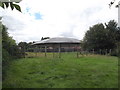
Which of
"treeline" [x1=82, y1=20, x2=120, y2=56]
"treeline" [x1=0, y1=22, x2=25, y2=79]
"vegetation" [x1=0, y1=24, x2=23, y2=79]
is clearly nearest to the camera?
"treeline" [x1=0, y1=22, x2=25, y2=79]

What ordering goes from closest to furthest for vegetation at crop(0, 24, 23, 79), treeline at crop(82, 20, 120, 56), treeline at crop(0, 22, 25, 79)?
treeline at crop(0, 22, 25, 79) → vegetation at crop(0, 24, 23, 79) → treeline at crop(82, 20, 120, 56)

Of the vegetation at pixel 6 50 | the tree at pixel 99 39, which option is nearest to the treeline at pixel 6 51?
the vegetation at pixel 6 50

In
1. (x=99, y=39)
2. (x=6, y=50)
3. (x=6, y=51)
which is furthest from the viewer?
(x=99, y=39)

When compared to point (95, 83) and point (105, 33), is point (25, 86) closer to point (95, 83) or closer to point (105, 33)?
point (95, 83)

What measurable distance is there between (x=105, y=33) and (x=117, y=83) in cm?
2662

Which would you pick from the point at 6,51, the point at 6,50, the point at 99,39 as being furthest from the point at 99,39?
the point at 6,51

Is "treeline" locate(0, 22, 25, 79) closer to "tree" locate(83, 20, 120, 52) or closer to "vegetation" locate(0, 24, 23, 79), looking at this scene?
"vegetation" locate(0, 24, 23, 79)

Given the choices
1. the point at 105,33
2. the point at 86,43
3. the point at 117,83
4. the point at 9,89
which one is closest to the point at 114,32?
the point at 105,33

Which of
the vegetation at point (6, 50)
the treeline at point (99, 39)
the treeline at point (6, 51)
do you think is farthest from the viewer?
the treeline at point (99, 39)

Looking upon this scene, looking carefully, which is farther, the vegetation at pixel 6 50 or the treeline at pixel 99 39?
the treeline at pixel 99 39

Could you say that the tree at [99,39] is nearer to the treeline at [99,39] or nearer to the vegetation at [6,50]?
the treeline at [99,39]

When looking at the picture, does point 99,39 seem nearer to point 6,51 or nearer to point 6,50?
point 6,50

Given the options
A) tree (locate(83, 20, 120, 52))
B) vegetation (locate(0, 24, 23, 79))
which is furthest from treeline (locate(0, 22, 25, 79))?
tree (locate(83, 20, 120, 52))

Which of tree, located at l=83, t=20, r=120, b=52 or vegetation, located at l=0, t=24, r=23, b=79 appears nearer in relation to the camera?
vegetation, located at l=0, t=24, r=23, b=79
